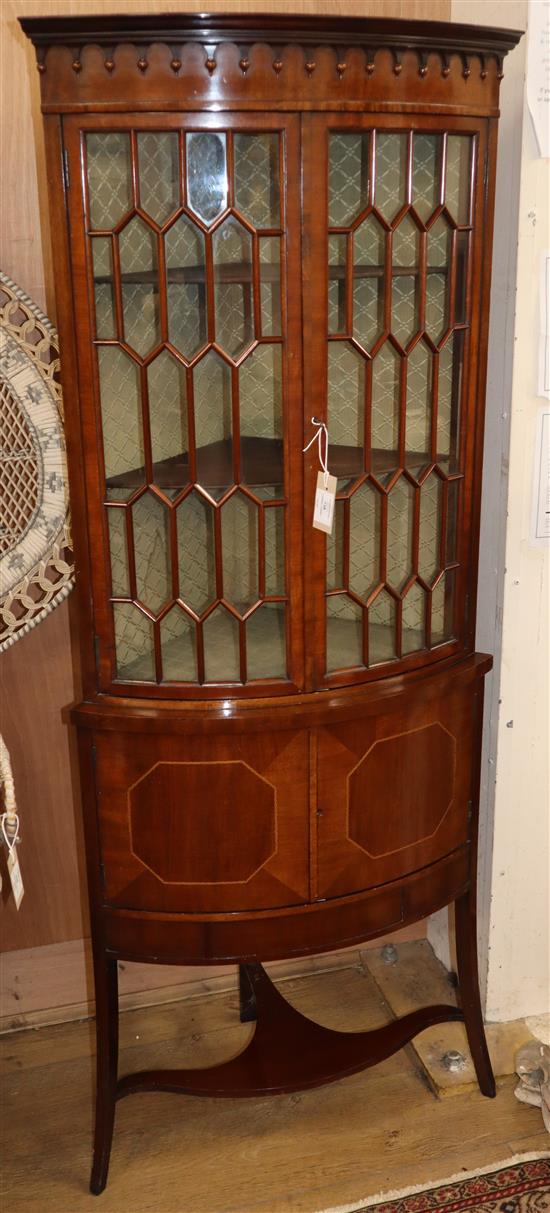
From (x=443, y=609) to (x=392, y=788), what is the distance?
301 millimetres

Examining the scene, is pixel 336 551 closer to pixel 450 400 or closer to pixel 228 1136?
pixel 450 400

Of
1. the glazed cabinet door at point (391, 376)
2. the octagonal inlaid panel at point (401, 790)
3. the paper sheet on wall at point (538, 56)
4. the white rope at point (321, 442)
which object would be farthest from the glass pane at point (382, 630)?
the paper sheet on wall at point (538, 56)

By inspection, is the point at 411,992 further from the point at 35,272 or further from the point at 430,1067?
the point at 35,272

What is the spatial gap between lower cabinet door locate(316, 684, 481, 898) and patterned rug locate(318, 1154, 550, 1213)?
54cm

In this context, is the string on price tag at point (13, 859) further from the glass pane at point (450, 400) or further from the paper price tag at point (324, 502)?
the glass pane at point (450, 400)

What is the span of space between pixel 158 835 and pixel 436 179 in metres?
1.05

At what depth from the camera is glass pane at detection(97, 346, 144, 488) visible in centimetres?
150

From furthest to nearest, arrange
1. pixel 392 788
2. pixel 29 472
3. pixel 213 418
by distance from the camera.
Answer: pixel 29 472 < pixel 392 788 < pixel 213 418

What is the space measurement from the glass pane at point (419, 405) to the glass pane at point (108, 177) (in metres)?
0.47

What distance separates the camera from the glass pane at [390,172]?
4.78ft

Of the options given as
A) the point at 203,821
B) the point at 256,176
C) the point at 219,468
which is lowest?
the point at 203,821

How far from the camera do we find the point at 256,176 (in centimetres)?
140

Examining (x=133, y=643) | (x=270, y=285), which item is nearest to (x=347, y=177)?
(x=270, y=285)

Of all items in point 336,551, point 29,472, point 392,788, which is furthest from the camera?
point 29,472
